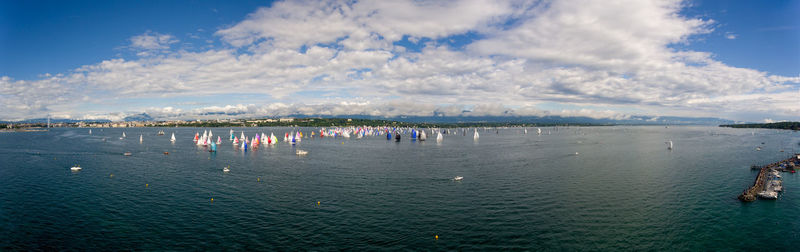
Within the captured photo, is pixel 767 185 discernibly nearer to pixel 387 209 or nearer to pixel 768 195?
pixel 768 195

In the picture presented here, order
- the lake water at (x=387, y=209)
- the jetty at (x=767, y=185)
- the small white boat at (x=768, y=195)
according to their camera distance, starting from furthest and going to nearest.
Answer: the jetty at (x=767, y=185), the small white boat at (x=768, y=195), the lake water at (x=387, y=209)

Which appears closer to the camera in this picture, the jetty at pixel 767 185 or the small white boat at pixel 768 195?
the small white boat at pixel 768 195

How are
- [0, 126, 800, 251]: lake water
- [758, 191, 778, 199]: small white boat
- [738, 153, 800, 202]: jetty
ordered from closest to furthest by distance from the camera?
[0, 126, 800, 251]: lake water → [758, 191, 778, 199]: small white boat → [738, 153, 800, 202]: jetty

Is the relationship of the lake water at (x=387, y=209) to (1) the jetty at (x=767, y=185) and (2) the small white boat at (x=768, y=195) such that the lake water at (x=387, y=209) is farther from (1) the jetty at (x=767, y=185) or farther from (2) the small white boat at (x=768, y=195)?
(1) the jetty at (x=767, y=185)

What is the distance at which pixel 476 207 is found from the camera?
48500 millimetres

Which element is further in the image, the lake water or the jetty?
the jetty

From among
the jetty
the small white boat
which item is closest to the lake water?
the small white boat

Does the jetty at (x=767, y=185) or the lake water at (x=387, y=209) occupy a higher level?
the jetty at (x=767, y=185)

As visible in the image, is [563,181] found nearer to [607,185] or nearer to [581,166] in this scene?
[607,185]

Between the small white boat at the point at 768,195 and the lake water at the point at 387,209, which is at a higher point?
the small white boat at the point at 768,195

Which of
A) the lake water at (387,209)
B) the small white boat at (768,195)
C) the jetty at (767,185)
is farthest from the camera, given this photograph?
the jetty at (767,185)

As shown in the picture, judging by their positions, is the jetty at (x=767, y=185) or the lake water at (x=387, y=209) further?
the jetty at (x=767, y=185)

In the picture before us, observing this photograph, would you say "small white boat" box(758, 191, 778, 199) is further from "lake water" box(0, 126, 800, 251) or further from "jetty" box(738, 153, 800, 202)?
"lake water" box(0, 126, 800, 251)

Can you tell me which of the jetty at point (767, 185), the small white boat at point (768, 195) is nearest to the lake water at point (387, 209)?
the small white boat at point (768, 195)
